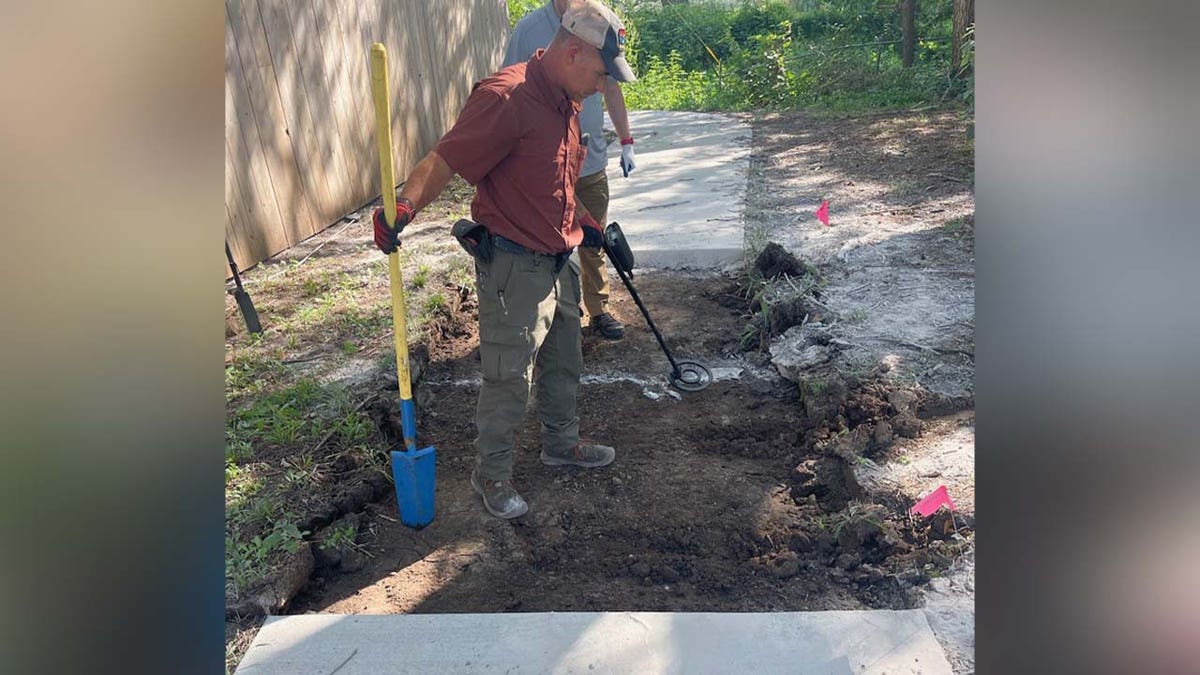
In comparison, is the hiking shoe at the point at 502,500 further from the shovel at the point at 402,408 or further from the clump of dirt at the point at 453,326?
the clump of dirt at the point at 453,326

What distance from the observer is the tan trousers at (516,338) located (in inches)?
134

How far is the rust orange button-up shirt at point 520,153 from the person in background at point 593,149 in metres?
0.93

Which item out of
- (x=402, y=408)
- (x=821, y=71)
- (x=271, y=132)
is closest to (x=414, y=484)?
(x=402, y=408)

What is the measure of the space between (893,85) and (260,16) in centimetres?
958

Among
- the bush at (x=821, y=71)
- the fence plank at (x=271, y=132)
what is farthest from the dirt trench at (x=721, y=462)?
the bush at (x=821, y=71)

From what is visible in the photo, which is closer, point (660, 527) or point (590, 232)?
point (660, 527)

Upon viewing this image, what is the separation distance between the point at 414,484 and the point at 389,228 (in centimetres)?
101

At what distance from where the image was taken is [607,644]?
252cm

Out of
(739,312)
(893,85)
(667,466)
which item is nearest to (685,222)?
(739,312)

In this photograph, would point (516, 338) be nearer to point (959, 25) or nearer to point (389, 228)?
point (389, 228)

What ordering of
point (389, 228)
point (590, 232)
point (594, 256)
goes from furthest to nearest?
point (594, 256)
point (590, 232)
point (389, 228)
